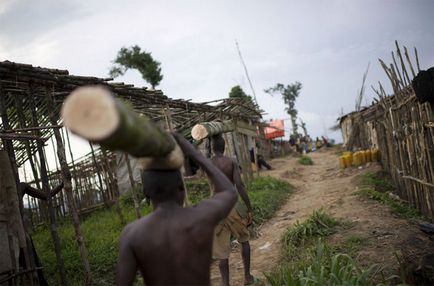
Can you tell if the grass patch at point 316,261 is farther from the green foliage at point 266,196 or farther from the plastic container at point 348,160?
the plastic container at point 348,160

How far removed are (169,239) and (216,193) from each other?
0.41 m

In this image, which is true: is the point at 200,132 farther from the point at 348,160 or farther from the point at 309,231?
the point at 348,160

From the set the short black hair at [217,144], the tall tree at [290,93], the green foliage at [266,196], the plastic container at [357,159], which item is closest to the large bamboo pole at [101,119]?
the short black hair at [217,144]

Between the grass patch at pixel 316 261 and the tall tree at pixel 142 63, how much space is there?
665 inches

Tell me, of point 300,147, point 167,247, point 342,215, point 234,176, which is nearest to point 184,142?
point 167,247

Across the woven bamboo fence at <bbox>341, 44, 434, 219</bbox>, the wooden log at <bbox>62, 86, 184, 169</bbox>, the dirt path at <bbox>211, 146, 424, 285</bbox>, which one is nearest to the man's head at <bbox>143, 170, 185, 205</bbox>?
the wooden log at <bbox>62, 86, 184, 169</bbox>

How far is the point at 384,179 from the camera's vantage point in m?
11.3

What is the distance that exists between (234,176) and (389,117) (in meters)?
4.82

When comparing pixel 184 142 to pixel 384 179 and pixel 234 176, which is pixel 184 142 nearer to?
pixel 234 176

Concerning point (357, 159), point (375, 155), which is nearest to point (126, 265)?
point (375, 155)

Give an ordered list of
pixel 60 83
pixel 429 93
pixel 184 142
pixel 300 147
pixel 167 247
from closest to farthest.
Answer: pixel 167 247 → pixel 184 142 → pixel 429 93 → pixel 60 83 → pixel 300 147

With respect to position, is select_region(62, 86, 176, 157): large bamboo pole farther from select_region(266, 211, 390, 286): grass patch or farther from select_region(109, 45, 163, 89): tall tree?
select_region(109, 45, 163, 89): tall tree

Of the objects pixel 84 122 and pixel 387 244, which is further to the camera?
pixel 387 244

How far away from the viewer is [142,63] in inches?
863
